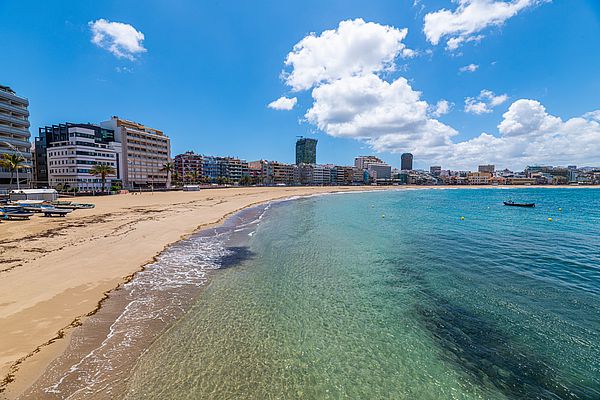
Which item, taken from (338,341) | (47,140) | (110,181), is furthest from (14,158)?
(338,341)

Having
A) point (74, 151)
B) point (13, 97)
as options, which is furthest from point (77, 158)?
point (13, 97)

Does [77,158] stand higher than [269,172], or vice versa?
[269,172]

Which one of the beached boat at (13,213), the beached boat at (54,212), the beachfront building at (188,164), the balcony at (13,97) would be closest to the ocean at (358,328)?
the beached boat at (54,212)

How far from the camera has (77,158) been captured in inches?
2721

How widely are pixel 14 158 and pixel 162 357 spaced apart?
60333 millimetres

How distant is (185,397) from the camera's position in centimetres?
544

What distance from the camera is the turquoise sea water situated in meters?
5.96

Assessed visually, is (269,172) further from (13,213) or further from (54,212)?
(13,213)

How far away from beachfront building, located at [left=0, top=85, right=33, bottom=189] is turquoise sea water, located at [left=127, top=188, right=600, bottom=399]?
63.7 metres

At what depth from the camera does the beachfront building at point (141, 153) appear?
288 ft

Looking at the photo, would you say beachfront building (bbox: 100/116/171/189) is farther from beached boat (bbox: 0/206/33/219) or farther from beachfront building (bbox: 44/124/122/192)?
beached boat (bbox: 0/206/33/219)

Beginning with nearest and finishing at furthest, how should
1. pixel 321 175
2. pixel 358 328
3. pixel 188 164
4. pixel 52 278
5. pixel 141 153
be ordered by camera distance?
pixel 358 328, pixel 52 278, pixel 141 153, pixel 188 164, pixel 321 175

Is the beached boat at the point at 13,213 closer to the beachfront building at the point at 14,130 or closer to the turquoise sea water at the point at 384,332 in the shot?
the turquoise sea water at the point at 384,332

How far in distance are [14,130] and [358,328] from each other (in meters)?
76.8
